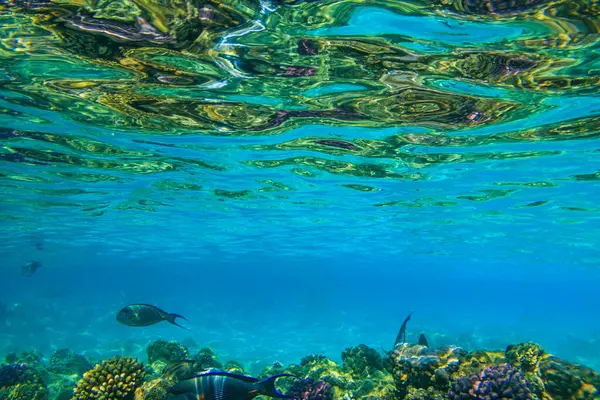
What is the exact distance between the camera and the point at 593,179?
52.1 ft

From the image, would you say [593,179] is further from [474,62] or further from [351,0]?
[351,0]

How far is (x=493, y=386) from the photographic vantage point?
518 centimetres

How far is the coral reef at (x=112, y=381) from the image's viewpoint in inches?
261

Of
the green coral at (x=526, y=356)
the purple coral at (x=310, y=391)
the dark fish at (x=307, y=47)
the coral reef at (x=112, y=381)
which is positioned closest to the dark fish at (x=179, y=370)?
the coral reef at (x=112, y=381)

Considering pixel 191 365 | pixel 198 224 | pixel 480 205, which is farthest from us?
pixel 198 224

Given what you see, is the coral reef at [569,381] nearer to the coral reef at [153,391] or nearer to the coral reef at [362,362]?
the coral reef at [362,362]

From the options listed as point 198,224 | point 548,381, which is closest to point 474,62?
point 548,381

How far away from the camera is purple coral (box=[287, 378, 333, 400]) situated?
707cm

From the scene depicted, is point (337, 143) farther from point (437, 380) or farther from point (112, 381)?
point (112, 381)

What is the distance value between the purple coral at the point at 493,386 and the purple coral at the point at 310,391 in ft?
8.70

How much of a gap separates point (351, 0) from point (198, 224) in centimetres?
2851

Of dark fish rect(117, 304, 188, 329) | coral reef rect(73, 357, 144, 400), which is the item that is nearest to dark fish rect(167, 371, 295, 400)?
coral reef rect(73, 357, 144, 400)

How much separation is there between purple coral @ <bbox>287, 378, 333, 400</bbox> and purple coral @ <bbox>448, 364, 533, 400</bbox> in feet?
8.70

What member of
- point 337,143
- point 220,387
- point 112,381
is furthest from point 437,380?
point 337,143
